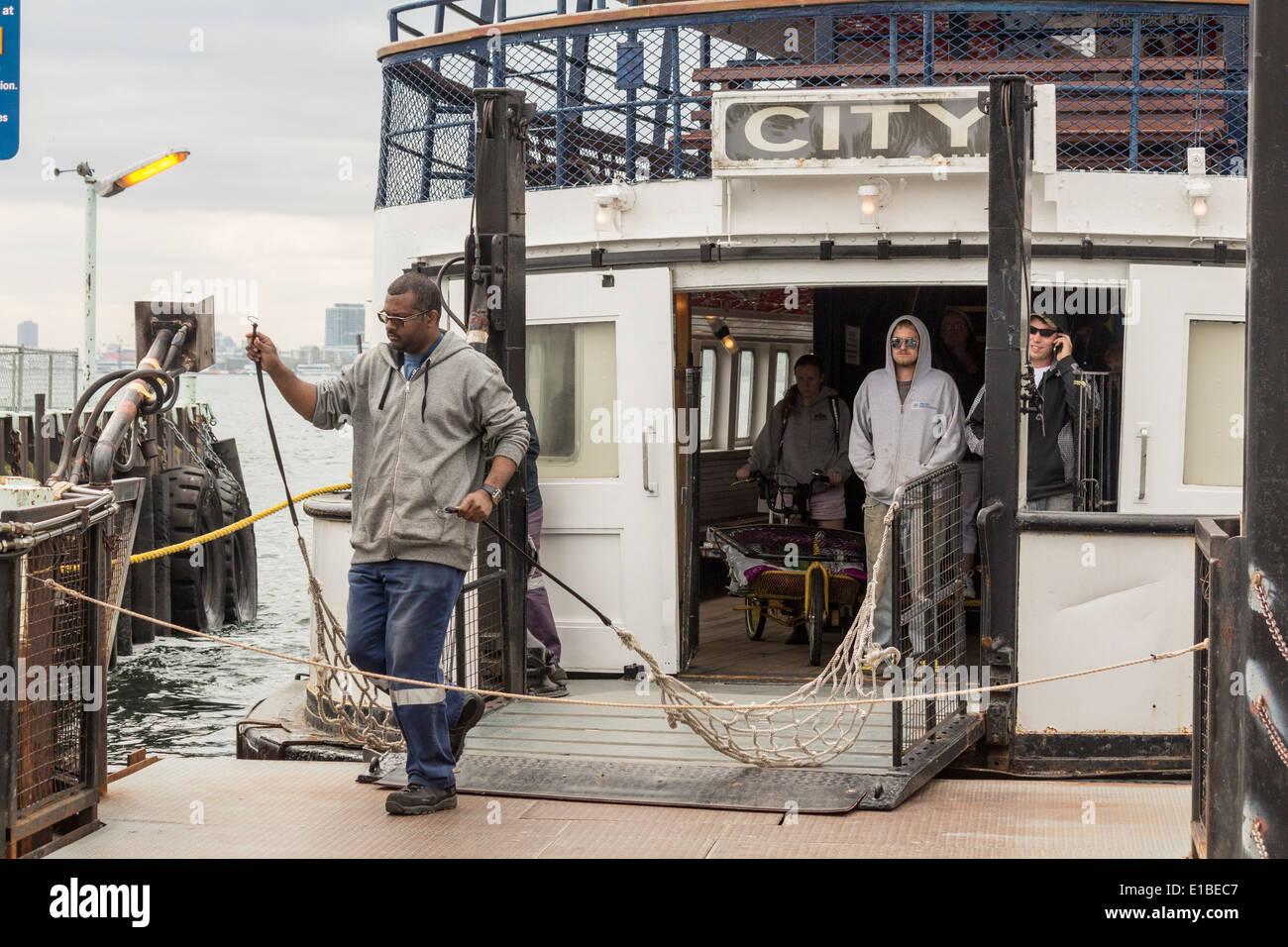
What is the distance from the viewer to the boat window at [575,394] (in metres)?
8.55

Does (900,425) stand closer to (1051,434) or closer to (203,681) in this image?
(1051,434)

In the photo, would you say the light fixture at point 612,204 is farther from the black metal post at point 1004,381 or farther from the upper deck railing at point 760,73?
the black metal post at point 1004,381

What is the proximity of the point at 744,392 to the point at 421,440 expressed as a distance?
9.29 m

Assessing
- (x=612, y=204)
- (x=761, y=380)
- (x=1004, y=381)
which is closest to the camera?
(x=1004, y=381)

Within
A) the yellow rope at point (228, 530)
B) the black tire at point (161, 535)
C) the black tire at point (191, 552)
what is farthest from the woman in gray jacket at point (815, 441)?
the black tire at point (191, 552)

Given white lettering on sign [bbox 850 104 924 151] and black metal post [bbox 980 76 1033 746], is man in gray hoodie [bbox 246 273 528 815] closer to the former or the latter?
black metal post [bbox 980 76 1033 746]

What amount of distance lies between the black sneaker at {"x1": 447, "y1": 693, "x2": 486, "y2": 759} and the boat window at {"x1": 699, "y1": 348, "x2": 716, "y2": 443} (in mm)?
7629

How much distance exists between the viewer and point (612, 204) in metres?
8.31

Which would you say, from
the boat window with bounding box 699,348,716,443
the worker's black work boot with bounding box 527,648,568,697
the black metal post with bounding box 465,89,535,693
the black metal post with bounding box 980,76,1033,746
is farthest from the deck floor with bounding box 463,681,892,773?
the boat window with bounding box 699,348,716,443

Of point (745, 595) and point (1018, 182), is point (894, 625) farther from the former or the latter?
point (745, 595)

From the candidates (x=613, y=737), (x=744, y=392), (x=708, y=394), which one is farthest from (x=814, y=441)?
(x=613, y=737)

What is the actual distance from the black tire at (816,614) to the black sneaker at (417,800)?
3615 millimetres
